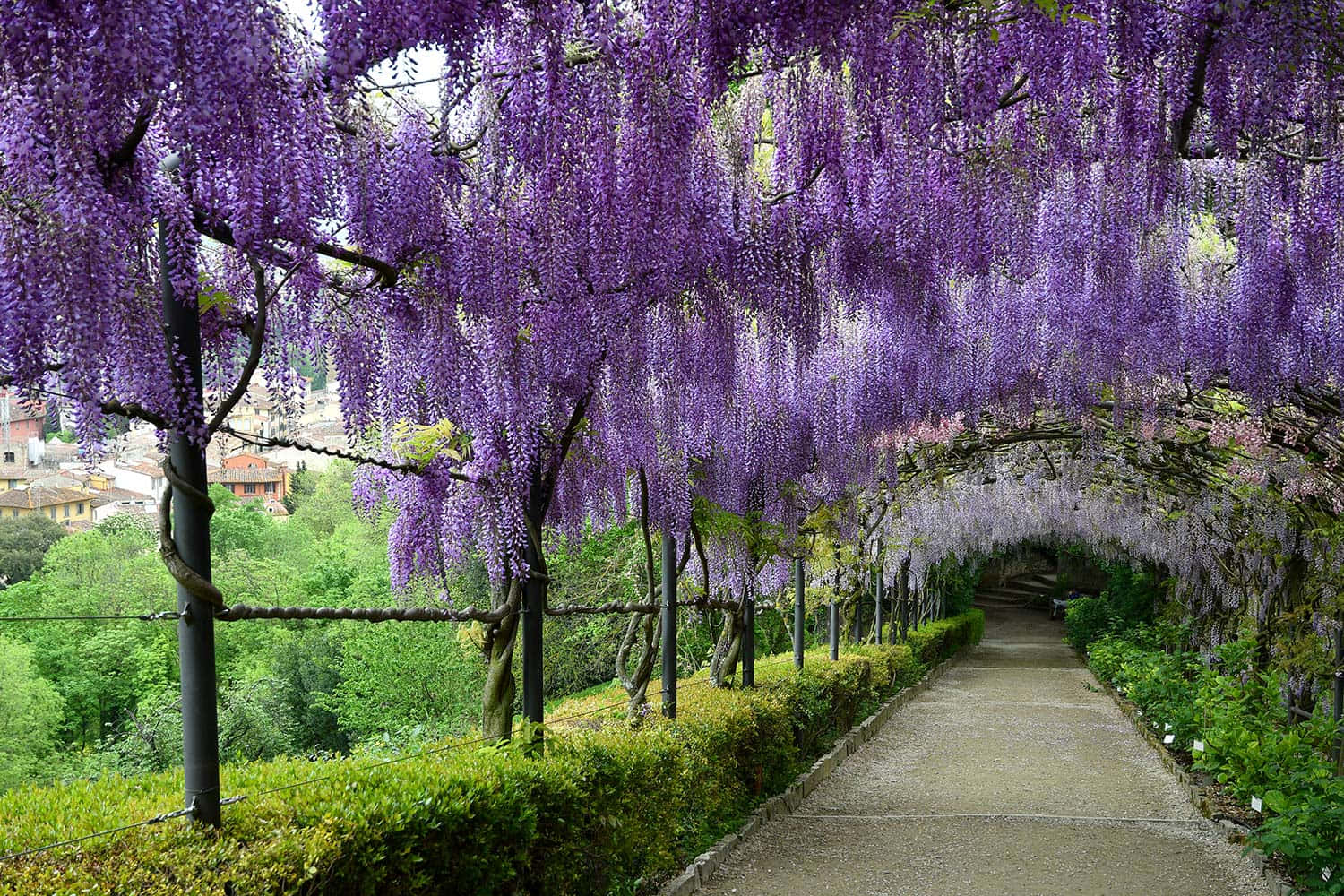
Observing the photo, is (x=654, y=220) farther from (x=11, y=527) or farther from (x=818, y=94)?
(x=11, y=527)

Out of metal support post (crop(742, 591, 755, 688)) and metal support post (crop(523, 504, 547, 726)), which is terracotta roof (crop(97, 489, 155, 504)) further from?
metal support post (crop(523, 504, 547, 726))

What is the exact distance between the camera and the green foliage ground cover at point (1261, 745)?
4.72 metres

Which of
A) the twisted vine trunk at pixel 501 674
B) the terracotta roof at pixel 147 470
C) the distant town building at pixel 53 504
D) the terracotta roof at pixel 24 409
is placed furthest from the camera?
the distant town building at pixel 53 504

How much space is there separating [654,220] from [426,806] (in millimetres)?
1764

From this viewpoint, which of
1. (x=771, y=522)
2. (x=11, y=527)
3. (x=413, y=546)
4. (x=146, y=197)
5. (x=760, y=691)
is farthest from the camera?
(x=11, y=527)

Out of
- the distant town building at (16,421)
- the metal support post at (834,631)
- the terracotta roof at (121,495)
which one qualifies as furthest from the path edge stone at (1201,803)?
the terracotta roof at (121,495)

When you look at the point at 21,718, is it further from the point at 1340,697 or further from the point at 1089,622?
Answer: the point at 1340,697

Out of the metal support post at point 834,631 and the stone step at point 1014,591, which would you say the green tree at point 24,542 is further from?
the stone step at point 1014,591

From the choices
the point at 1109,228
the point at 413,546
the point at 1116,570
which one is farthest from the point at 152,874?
the point at 1116,570

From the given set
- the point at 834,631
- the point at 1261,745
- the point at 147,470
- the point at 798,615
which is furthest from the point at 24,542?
the point at 1261,745

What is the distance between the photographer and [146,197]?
2.02 meters

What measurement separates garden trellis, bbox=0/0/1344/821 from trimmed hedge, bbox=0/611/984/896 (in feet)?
0.77

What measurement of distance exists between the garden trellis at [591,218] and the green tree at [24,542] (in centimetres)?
2883

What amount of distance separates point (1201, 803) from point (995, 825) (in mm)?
1666
